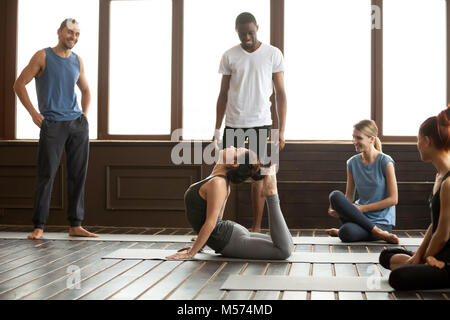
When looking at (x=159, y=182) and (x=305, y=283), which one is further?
(x=159, y=182)

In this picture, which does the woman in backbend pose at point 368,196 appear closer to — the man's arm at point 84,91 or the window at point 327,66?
the window at point 327,66

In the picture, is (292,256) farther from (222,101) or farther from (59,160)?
(59,160)

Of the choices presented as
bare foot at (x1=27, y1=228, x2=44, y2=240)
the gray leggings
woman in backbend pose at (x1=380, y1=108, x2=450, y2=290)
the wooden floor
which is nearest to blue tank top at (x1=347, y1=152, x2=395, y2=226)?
the wooden floor

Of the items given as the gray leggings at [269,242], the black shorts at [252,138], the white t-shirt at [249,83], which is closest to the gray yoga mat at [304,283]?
the gray leggings at [269,242]

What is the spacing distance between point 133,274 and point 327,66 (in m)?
3.41

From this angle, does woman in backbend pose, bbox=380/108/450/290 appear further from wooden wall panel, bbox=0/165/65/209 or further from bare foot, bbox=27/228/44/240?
wooden wall panel, bbox=0/165/65/209

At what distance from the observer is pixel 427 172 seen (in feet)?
17.7

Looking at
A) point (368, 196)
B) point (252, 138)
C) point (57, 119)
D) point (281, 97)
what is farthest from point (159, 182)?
point (368, 196)

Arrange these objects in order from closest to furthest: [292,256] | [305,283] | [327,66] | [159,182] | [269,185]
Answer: [305,283] < [269,185] < [292,256] < [159,182] < [327,66]

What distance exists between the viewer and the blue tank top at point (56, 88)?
4414 millimetres

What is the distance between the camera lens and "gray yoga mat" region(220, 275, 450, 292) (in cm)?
248

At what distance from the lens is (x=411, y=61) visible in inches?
221

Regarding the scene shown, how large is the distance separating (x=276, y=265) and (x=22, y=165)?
3263 millimetres
